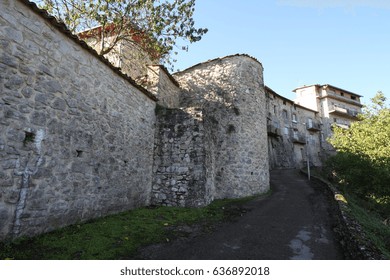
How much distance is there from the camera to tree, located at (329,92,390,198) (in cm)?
1433

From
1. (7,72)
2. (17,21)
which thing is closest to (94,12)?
(17,21)

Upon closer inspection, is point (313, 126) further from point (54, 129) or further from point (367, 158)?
point (54, 129)

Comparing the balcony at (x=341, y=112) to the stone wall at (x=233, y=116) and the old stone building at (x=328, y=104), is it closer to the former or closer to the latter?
the old stone building at (x=328, y=104)

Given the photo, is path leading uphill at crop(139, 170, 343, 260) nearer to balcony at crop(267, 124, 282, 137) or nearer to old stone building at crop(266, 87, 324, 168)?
balcony at crop(267, 124, 282, 137)

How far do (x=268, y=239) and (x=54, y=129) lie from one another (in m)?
5.24

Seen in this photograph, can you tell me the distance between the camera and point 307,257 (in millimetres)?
4277

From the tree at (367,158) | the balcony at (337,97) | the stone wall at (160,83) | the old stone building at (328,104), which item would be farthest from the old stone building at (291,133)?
the stone wall at (160,83)

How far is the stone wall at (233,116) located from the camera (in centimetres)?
1089

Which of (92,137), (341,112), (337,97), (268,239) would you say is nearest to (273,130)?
(341,112)

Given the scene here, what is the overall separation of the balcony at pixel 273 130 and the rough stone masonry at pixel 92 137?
46.7 ft

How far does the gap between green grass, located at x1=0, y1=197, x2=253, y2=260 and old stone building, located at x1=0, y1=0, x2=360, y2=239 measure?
0.31 metres

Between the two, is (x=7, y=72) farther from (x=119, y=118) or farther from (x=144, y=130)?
(x=144, y=130)
